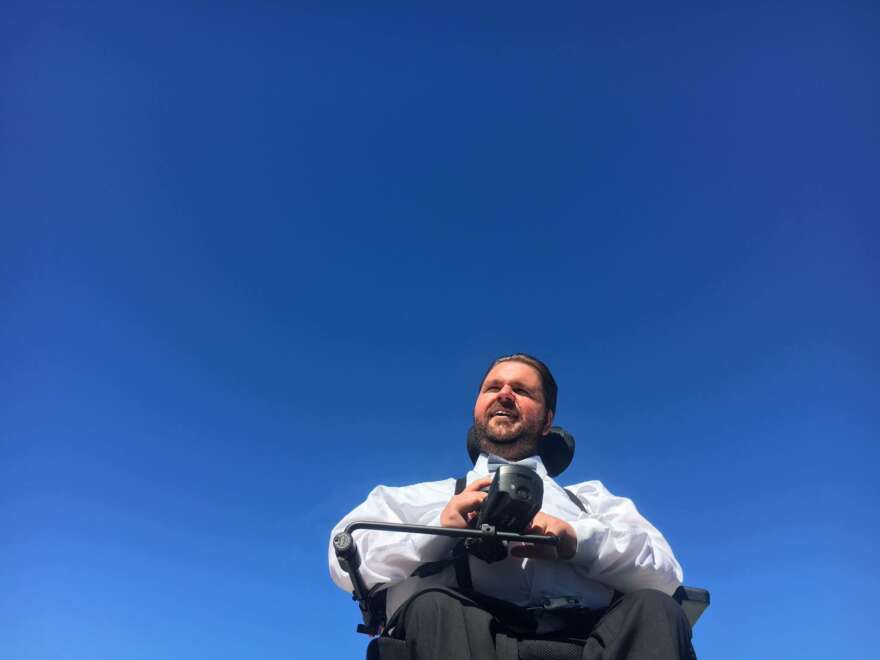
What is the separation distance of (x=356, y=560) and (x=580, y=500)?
148cm

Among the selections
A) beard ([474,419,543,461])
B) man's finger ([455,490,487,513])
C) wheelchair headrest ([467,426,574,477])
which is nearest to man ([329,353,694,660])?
man's finger ([455,490,487,513])

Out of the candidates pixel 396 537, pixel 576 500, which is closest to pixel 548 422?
pixel 576 500

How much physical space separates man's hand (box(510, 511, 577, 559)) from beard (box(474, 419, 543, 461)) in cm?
106

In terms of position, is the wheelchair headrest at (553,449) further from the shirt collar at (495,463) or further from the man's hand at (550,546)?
the man's hand at (550,546)

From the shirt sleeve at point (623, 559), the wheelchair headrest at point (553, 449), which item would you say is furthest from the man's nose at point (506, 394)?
the shirt sleeve at point (623, 559)

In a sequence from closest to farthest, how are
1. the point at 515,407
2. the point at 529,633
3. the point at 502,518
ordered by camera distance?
the point at 502,518, the point at 529,633, the point at 515,407

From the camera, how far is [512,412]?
160 inches

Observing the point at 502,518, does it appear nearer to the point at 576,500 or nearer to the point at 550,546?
the point at 550,546

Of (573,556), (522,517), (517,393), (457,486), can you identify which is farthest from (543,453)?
(522,517)

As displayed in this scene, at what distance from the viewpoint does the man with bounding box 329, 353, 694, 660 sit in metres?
2.54

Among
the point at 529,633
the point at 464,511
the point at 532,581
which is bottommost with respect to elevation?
the point at 529,633

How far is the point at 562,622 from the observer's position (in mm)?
2793

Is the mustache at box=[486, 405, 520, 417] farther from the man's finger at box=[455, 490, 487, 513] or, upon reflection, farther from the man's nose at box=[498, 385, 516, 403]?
the man's finger at box=[455, 490, 487, 513]

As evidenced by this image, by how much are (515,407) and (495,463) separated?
0.40 meters
